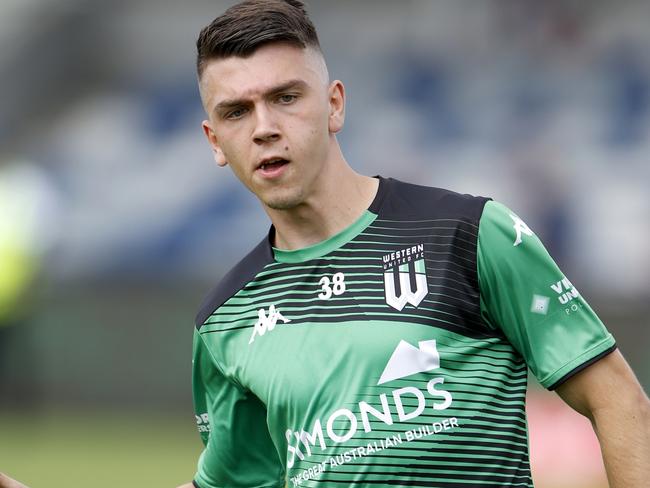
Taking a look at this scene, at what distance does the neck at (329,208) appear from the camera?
3389mm

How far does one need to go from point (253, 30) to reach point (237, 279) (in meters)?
0.71

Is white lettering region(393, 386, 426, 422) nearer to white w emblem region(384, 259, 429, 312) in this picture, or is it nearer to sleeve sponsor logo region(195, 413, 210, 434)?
white w emblem region(384, 259, 429, 312)

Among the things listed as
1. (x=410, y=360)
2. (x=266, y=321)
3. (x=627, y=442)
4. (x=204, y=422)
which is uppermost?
(x=266, y=321)

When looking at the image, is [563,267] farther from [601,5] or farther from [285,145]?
[285,145]

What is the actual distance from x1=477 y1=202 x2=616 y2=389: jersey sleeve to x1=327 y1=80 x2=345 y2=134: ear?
0.56 m

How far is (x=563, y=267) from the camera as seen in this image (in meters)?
11.6

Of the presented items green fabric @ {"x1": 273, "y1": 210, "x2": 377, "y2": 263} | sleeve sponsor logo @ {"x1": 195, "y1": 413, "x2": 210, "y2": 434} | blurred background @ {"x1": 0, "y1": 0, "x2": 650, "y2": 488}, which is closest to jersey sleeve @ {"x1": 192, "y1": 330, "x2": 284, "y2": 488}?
sleeve sponsor logo @ {"x1": 195, "y1": 413, "x2": 210, "y2": 434}

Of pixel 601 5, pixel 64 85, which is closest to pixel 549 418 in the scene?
pixel 601 5

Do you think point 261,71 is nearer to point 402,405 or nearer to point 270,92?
point 270,92

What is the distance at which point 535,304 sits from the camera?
3080 millimetres

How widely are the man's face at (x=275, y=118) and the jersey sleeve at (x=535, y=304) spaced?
0.52m

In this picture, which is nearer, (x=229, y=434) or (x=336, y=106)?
(x=336, y=106)

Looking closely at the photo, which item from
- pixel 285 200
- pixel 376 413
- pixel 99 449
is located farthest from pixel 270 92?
pixel 99 449

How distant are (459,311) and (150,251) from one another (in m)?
9.54
